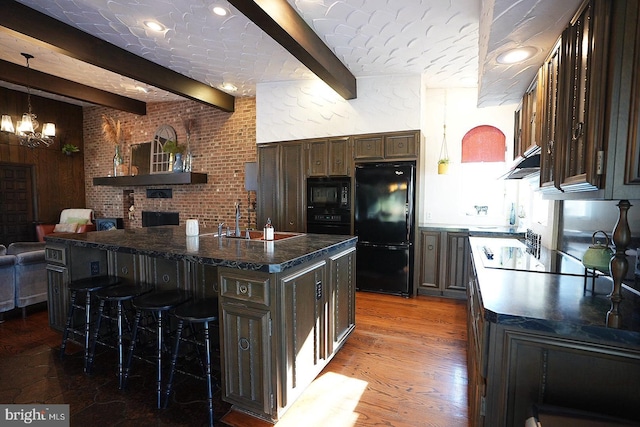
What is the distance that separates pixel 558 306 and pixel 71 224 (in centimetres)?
773

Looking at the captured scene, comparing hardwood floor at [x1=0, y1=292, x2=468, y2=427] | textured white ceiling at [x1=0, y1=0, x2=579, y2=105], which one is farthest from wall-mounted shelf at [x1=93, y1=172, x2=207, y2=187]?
hardwood floor at [x1=0, y1=292, x2=468, y2=427]

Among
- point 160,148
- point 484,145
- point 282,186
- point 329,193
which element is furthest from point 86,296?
point 484,145

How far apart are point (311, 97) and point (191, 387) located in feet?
12.3

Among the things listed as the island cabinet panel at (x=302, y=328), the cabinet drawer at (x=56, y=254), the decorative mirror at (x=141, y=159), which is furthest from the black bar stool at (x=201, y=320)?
the decorative mirror at (x=141, y=159)

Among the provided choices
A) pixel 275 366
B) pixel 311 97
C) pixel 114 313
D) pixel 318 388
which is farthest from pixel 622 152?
pixel 311 97

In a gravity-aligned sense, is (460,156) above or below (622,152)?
above

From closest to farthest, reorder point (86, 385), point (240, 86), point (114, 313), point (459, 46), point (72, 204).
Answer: point (86, 385)
point (114, 313)
point (459, 46)
point (240, 86)
point (72, 204)

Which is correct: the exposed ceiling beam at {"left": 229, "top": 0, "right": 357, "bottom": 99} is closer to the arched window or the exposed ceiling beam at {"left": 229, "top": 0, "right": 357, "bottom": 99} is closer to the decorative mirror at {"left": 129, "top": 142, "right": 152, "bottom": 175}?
the arched window

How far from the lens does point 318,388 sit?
2111mm

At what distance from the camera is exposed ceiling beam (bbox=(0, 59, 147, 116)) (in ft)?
14.5

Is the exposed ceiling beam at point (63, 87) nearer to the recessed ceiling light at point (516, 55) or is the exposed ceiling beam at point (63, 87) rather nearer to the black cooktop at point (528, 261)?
the recessed ceiling light at point (516, 55)

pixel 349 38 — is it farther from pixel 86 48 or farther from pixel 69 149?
pixel 69 149

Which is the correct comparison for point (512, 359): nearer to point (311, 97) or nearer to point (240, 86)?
point (311, 97)

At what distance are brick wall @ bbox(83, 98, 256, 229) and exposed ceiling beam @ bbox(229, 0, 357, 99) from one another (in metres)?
2.28
